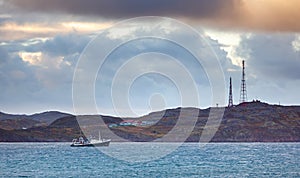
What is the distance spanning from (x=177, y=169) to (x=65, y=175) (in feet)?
78.4

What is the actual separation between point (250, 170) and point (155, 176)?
2331 centimetres

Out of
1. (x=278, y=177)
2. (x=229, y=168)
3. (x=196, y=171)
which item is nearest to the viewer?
(x=278, y=177)

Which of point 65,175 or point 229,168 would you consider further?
point 229,168

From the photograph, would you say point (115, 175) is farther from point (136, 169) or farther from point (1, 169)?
point (1, 169)

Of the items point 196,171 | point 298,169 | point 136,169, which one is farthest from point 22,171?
point 298,169

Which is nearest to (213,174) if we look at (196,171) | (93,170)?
(196,171)

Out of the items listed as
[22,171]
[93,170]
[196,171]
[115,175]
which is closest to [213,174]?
[196,171]

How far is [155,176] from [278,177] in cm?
1973

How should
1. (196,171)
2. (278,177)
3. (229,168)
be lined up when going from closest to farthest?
(278,177) → (196,171) → (229,168)

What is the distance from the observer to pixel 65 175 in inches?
4712

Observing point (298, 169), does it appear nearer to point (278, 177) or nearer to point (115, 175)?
point (278, 177)

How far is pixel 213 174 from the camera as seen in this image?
120 m

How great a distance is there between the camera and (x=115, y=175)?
390 feet

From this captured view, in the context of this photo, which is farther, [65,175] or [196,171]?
[196,171]
